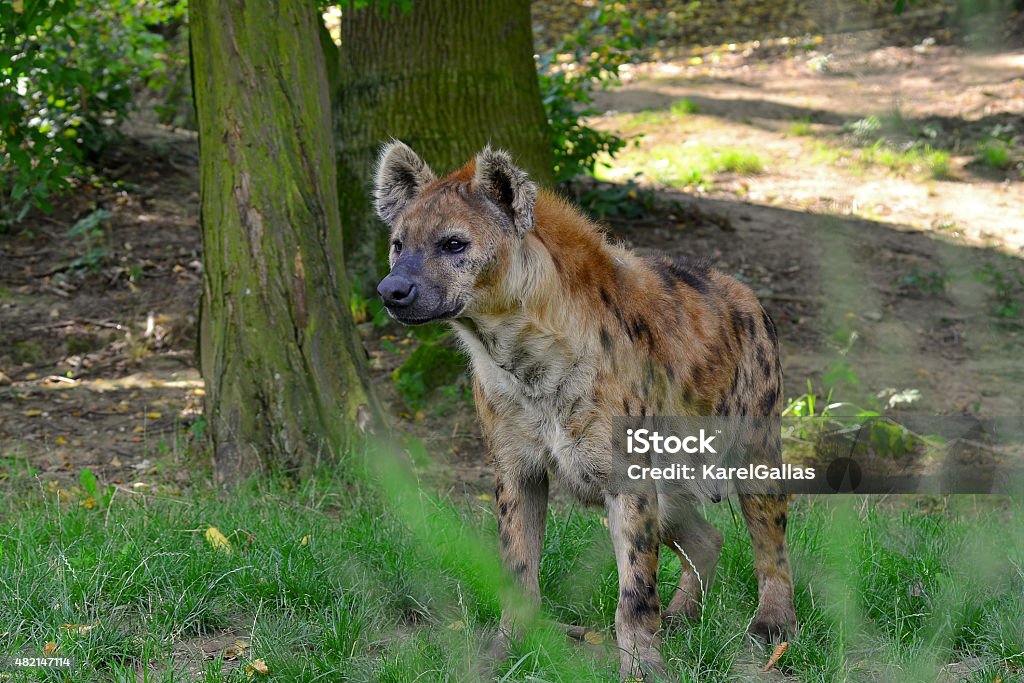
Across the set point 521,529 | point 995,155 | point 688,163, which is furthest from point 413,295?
point 995,155

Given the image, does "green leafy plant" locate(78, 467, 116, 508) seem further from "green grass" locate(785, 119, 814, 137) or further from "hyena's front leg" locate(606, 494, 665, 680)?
"green grass" locate(785, 119, 814, 137)

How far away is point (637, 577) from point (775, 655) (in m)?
0.61

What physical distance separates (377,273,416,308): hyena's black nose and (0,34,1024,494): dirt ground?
2372 mm

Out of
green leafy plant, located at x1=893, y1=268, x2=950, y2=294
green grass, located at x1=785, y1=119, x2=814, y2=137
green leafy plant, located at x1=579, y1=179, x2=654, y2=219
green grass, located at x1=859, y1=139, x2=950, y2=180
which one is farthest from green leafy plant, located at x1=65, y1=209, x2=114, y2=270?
green grass, located at x1=859, y1=139, x2=950, y2=180

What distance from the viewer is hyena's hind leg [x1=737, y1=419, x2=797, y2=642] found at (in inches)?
167

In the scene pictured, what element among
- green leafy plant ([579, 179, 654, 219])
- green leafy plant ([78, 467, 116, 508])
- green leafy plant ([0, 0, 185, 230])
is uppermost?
green leafy plant ([0, 0, 185, 230])

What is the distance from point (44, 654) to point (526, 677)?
161 cm

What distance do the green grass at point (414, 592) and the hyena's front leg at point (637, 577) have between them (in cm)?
12

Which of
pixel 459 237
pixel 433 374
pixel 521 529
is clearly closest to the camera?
pixel 459 237

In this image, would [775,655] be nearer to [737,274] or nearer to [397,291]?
[397,291]

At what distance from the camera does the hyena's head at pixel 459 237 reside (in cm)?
363

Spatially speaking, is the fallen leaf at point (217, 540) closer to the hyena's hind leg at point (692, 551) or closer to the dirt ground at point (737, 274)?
the dirt ground at point (737, 274)

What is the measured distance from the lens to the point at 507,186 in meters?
3.76

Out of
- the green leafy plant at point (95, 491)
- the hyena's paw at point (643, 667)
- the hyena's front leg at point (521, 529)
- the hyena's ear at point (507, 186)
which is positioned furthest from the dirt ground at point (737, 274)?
the hyena's ear at point (507, 186)
